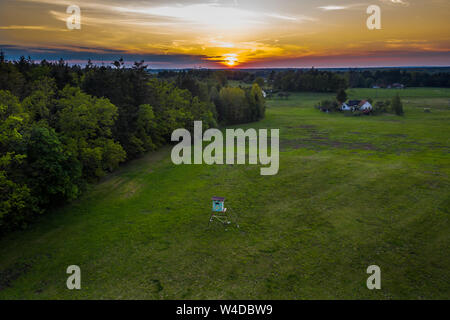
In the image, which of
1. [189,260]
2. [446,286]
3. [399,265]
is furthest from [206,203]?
[446,286]

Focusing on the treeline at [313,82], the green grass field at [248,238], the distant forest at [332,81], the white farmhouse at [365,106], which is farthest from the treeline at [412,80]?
the green grass field at [248,238]

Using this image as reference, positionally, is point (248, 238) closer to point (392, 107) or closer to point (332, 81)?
point (392, 107)

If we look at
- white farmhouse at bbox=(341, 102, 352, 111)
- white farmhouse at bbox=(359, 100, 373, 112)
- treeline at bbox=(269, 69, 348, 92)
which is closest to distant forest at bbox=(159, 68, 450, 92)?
treeline at bbox=(269, 69, 348, 92)

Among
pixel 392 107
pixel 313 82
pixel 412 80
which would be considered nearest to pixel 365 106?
pixel 392 107

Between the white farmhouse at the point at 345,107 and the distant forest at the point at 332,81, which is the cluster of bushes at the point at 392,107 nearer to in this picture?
the white farmhouse at the point at 345,107

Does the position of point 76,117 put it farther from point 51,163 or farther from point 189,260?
point 189,260

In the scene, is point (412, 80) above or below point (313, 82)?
above

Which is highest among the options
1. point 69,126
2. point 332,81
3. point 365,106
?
point 332,81
